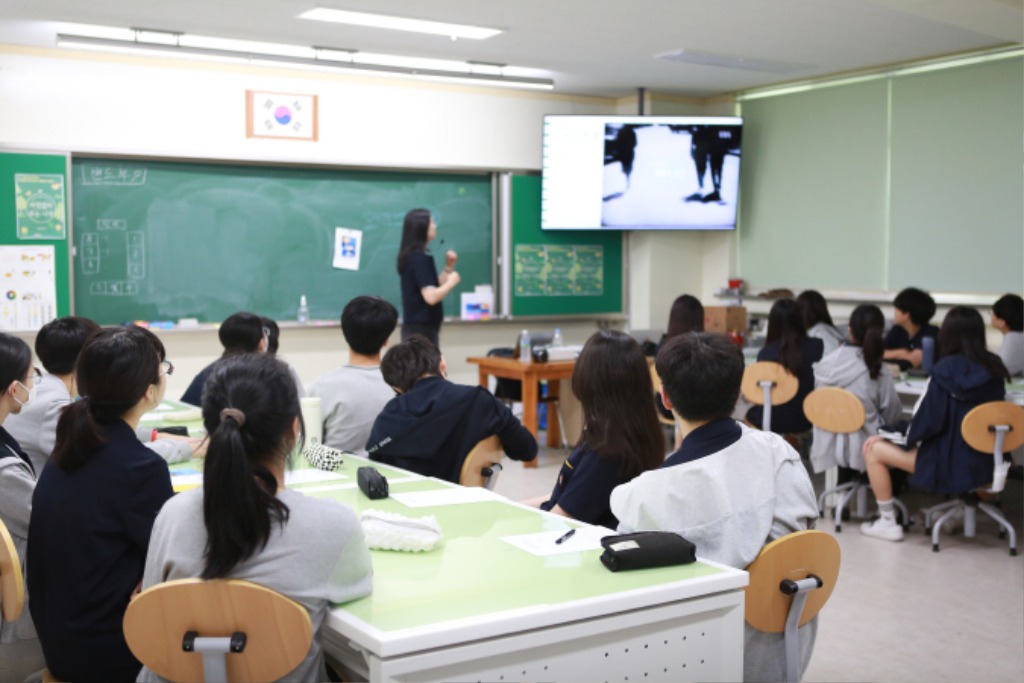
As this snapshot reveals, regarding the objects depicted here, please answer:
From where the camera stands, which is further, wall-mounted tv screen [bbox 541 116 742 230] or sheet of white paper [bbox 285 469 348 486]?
wall-mounted tv screen [bbox 541 116 742 230]

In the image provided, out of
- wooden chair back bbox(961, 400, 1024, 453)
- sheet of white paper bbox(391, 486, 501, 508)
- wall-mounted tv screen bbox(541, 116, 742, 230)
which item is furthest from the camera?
wall-mounted tv screen bbox(541, 116, 742, 230)

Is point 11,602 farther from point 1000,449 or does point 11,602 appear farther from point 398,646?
point 1000,449

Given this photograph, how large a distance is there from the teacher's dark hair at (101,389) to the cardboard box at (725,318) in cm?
601

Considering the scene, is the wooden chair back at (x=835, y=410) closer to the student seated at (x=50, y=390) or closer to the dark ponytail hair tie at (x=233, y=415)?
the student seated at (x=50, y=390)

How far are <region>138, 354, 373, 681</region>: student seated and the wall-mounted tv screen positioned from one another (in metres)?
6.41

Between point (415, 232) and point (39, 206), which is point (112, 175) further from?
point (415, 232)

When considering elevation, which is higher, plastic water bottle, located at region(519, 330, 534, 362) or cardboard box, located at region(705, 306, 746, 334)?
cardboard box, located at region(705, 306, 746, 334)

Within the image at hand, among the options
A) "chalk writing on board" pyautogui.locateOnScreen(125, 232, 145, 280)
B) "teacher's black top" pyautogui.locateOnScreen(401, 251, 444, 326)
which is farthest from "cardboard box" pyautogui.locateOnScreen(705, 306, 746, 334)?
"chalk writing on board" pyautogui.locateOnScreen(125, 232, 145, 280)

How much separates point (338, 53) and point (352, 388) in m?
3.75

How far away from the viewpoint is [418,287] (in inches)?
285

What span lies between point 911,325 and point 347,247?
384 cm

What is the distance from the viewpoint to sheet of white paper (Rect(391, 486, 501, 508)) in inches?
112

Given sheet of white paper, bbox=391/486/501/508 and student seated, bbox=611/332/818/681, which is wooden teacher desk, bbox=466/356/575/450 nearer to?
sheet of white paper, bbox=391/486/501/508

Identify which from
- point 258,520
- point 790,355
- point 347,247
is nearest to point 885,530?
point 790,355
